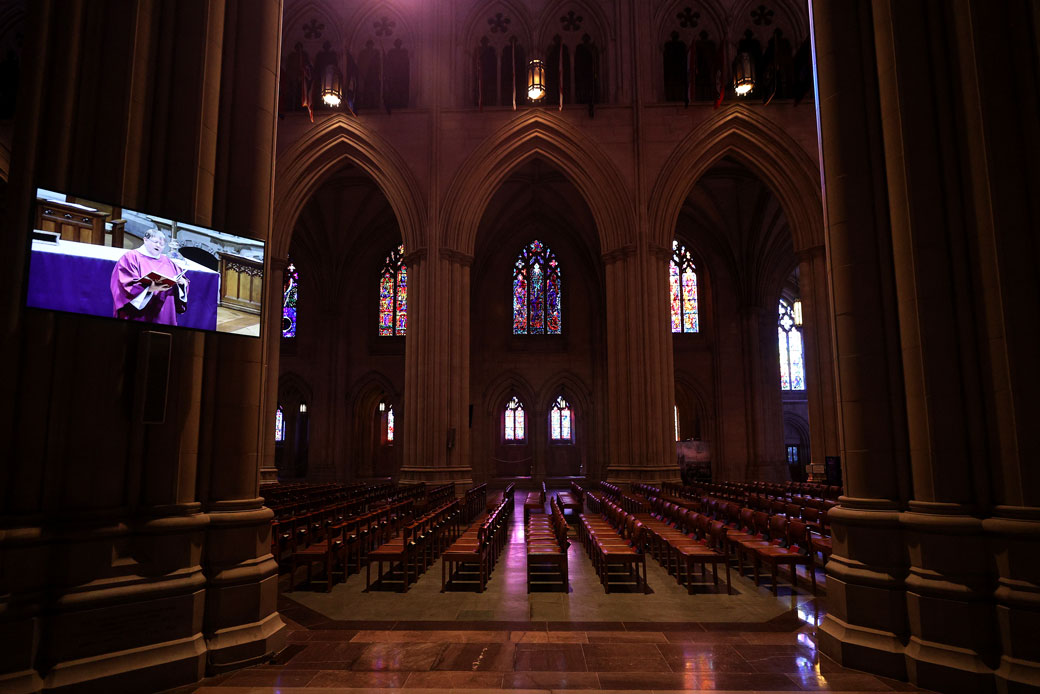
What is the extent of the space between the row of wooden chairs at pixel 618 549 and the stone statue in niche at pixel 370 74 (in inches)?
618

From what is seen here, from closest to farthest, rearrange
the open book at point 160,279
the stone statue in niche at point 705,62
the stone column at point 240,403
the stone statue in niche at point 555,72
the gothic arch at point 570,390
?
the open book at point 160,279 < the stone column at point 240,403 < the stone statue in niche at point 705,62 < the stone statue in niche at point 555,72 < the gothic arch at point 570,390

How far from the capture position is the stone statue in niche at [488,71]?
65.3ft

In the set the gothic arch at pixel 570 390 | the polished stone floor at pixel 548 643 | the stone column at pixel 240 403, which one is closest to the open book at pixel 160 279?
the stone column at pixel 240 403

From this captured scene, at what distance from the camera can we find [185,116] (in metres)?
4.95

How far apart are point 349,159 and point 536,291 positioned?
33.0 ft

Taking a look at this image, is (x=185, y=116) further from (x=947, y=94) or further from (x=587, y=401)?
(x=587, y=401)

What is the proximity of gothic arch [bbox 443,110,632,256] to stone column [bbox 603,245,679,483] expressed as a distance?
4.29ft

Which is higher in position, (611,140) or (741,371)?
(611,140)

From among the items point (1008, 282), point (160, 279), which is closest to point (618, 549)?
point (1008, 282)

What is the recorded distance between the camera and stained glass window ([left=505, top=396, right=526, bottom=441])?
27.0m

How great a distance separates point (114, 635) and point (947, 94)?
22.2 ft

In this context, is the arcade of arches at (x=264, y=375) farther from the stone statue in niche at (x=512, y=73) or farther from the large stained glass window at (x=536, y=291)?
the large stained glass window at (x=536, y=291)

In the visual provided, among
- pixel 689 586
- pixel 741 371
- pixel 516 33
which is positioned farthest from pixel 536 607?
pixel 741 371

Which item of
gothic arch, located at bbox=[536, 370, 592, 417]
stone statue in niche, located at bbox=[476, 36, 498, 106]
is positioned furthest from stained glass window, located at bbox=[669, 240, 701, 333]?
stone statue in niche, located at bbox=[476, 36, 498, 106]
